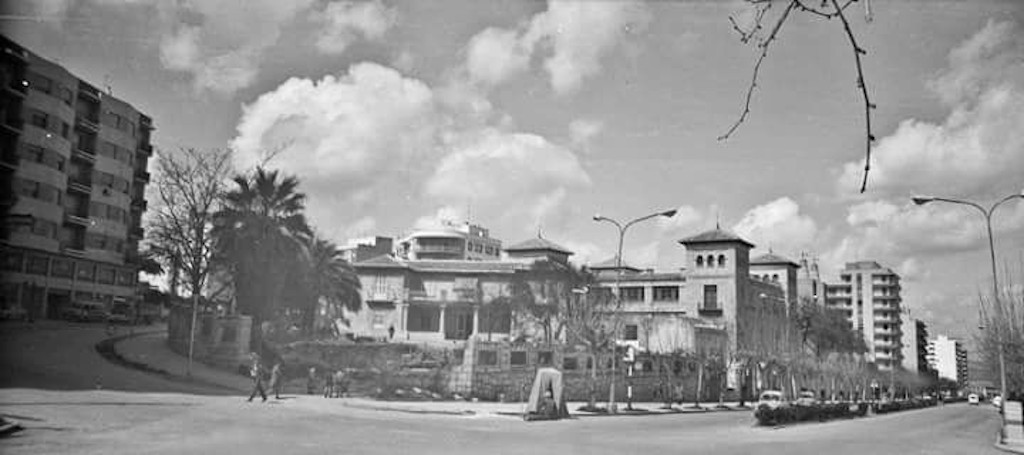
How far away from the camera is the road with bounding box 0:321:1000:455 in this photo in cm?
1120

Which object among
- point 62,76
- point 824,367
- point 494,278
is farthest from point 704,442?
point 824,367

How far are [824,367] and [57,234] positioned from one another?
3945 cm

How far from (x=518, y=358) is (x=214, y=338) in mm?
12671

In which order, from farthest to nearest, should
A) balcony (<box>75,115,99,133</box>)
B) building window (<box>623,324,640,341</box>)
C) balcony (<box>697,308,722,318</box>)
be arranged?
building window (<box>623,324,640,341</box>)
balcony (<box>697,308,722,318</box>)
balcony (<box>75,115,99,133</box>)

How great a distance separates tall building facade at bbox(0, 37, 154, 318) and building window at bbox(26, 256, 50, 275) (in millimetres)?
18

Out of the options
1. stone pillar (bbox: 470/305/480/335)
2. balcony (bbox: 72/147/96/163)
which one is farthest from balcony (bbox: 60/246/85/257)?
stone pillar (bbox: 470/305/480/335)

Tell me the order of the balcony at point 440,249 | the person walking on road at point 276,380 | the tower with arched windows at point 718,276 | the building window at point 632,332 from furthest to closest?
the building window at point 632,332 < the tower with arched windows at point 718,276 < the balcony at point 440,249 < the person walking on road at point 276,380

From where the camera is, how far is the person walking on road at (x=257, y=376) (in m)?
16.6

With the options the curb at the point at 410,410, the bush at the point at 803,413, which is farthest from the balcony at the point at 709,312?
the curb at the point at 410,410

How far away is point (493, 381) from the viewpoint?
1057 inches

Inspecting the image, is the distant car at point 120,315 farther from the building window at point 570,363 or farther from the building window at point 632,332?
the building window at point 632,332

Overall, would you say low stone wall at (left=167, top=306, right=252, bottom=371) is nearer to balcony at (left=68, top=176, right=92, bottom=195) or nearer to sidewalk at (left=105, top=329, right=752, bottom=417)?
sidewalk at (left=105, top=329, right=752, bottom=417)

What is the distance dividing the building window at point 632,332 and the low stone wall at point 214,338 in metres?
25.7

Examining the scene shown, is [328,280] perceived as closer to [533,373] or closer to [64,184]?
[533,373]
